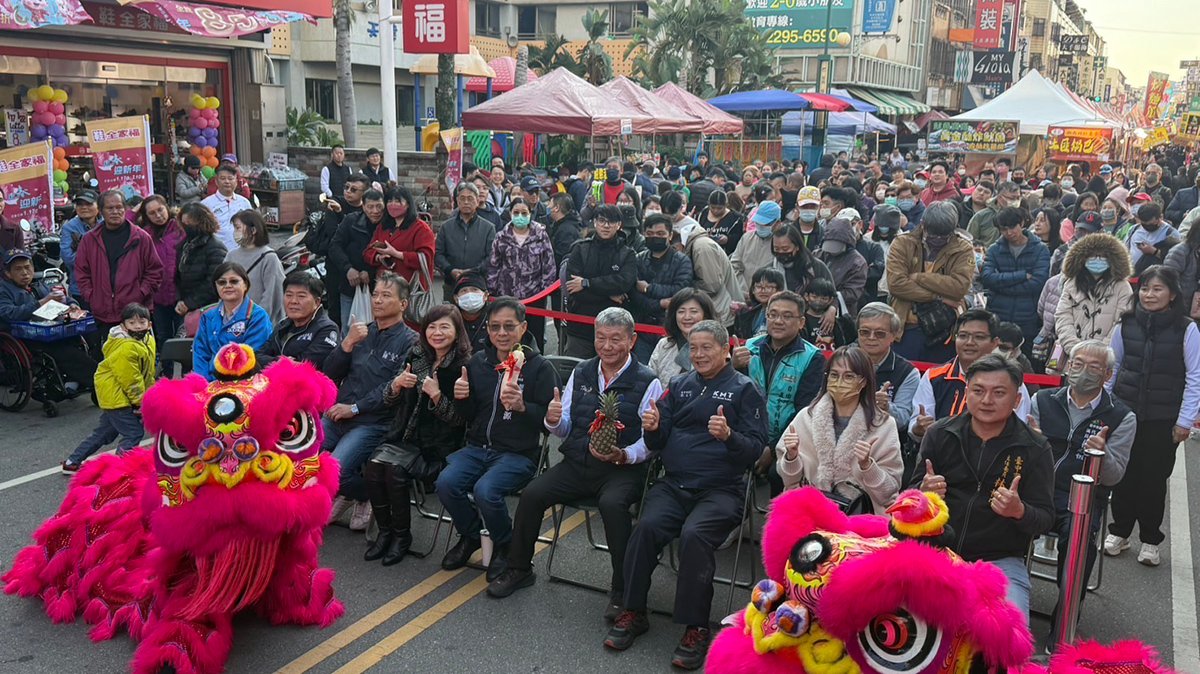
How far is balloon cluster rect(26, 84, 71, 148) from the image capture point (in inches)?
637

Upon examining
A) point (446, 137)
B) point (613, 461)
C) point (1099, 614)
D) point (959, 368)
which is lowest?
point (1099, 614)

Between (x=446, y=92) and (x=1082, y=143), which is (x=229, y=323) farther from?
(x=1082, y=143)

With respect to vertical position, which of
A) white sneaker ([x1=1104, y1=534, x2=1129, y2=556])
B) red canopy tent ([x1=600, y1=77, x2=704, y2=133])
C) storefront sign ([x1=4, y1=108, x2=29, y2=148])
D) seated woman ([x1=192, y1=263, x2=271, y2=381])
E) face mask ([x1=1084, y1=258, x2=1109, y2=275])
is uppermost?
red canopy tent ([x1=600, y1=77, x2=704, y2=133])

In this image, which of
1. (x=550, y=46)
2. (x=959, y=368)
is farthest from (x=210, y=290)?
(x=550, y=46)

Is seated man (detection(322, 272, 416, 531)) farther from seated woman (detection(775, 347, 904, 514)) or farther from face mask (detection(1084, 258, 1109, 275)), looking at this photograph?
face mask (detection(1084, 258, 1109, 275))

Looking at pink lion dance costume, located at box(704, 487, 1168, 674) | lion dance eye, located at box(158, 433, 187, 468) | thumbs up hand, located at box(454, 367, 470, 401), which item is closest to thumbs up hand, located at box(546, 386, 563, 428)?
thumbs up hand, located at box(454, 367, 470, 401)

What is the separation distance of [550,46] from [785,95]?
10739mm

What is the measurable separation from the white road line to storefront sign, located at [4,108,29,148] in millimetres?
16564

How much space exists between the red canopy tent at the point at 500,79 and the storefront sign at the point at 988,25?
3785 centimetres

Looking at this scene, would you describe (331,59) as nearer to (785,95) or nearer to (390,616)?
(785,95)

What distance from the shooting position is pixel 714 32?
108 ft

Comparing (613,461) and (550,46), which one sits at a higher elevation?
(550,46)

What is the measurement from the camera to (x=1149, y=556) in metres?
6.04

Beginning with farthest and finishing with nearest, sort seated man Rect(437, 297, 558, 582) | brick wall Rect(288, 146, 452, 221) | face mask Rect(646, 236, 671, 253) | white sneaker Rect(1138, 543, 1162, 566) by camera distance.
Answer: brick wall Rect(288, 146, 452, 221), face mask Rect(646, 236, 671, 253), white sneaker Rect(1138, 543, 1162, 566), seated man Rect(437, 297, 558, 582)
